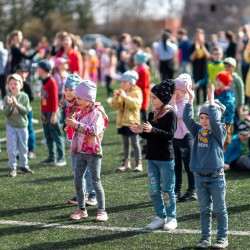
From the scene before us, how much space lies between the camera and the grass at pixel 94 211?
7.67m

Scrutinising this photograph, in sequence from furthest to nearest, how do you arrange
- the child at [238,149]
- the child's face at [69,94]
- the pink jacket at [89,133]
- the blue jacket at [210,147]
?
the child at [238,149]
the child's face at [69,94]
the pink jacket at [89,133]
the blue jacket at [210,147]

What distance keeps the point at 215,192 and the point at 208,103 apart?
0.88 meters

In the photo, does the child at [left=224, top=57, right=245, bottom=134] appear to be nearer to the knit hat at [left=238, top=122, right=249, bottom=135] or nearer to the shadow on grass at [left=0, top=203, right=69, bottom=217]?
the knit hat at [left=238, top=122, right=249, bottom=135]

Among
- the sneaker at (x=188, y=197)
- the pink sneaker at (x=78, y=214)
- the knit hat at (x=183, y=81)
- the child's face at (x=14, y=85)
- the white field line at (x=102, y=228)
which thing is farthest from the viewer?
the child's face at (x=14, y=85)

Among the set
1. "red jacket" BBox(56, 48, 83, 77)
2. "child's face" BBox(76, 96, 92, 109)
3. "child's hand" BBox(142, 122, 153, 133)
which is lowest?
"child's hand" BBox(142, 122, 153, 133)

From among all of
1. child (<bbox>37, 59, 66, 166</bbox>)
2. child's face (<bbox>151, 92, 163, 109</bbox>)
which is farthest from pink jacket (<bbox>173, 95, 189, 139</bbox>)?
child (<bbox>37, 59, 66, 166</bbox>)

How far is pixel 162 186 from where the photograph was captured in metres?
8.11

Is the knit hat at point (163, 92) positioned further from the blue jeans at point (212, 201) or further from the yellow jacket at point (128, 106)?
the yellow jacket at point (128, 106)

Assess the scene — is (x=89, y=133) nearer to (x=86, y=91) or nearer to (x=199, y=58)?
(x=86, y=91)

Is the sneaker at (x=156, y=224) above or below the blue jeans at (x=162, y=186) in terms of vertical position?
below

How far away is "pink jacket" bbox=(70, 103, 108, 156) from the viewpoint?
836 cm

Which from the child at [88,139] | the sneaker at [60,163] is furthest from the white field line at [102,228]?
the sneaker at [60,163]

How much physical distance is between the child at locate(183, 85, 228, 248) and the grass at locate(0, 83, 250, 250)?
0.25 metres

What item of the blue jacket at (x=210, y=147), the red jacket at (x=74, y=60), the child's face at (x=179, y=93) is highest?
the red jacket at (x=74, y=60)
